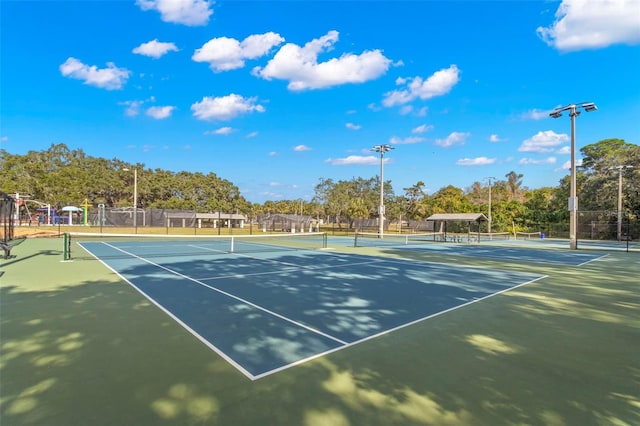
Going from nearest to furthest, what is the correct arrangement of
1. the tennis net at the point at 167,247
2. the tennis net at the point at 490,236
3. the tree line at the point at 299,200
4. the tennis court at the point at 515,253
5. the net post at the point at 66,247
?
the net post at the point at 66,247
the tennis net at the point at 167,247
the tennis court at the point at 515,253
the tennis net at the point at 490,236
the tree line at the point at 299,200

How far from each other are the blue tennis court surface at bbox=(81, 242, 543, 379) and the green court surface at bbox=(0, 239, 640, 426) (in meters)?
0.10

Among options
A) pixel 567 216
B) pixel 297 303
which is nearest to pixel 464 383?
pixel 297 303

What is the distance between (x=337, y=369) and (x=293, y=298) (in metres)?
3.34

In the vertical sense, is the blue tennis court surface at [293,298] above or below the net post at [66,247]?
below

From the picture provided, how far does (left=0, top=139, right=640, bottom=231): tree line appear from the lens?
4053 centimetres

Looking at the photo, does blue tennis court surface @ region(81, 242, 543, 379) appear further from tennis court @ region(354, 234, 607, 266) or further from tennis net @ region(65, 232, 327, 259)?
tennis court @ region(354, 234, 607, 266)

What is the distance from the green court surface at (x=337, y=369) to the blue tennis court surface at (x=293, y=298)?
10 centimetres

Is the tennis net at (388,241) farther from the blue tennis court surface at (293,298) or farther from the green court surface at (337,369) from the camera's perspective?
the green court surface at (337,369)

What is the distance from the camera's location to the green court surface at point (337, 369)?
2.85 metres

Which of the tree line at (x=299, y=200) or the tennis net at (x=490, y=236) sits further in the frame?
the tree line at (x=299, y=200)

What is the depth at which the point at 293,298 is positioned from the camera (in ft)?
22.8

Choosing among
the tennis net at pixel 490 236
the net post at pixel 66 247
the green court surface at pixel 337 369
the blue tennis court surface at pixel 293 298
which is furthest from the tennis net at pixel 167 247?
the tennis net at pixel 490 236

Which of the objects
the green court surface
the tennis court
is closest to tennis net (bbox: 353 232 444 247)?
the tennis court

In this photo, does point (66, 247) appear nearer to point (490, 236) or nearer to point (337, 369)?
point (337, 369)
